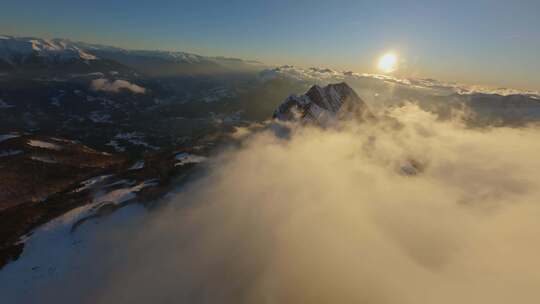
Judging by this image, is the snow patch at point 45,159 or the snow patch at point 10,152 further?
the snow patch at point 10,152

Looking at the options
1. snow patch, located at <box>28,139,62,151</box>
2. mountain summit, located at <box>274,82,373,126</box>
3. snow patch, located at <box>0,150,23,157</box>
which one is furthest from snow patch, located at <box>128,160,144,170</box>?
mountain summit, located at <box>274,82,373,126</box>

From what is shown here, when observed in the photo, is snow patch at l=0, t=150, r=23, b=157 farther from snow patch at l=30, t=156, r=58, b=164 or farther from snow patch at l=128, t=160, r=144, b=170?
snow patch at l=128, t=160, r=144, b=170

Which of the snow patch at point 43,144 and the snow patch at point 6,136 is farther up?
the snow patch at point 6,136

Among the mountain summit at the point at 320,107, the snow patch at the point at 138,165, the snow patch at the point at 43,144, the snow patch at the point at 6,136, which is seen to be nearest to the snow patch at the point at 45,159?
the snow patch at the point at 43,144

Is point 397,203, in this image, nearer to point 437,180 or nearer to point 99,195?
point 437,180

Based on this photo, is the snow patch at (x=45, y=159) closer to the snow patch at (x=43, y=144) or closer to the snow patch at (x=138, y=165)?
the snow patch at (x=43, y=144)

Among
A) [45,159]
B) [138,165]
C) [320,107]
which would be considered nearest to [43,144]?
[45,159]

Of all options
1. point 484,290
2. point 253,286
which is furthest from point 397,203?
point 253,286

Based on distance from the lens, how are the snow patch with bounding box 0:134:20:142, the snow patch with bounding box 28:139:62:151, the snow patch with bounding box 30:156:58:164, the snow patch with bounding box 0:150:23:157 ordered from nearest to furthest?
the snow patch with bounding box 30:156:58:164 < the snow patch with bounding box 0:150:23:157 < the snow patch with bounding box 28:139:62:151 < the snow patch with bounding box 0:134:20:142
